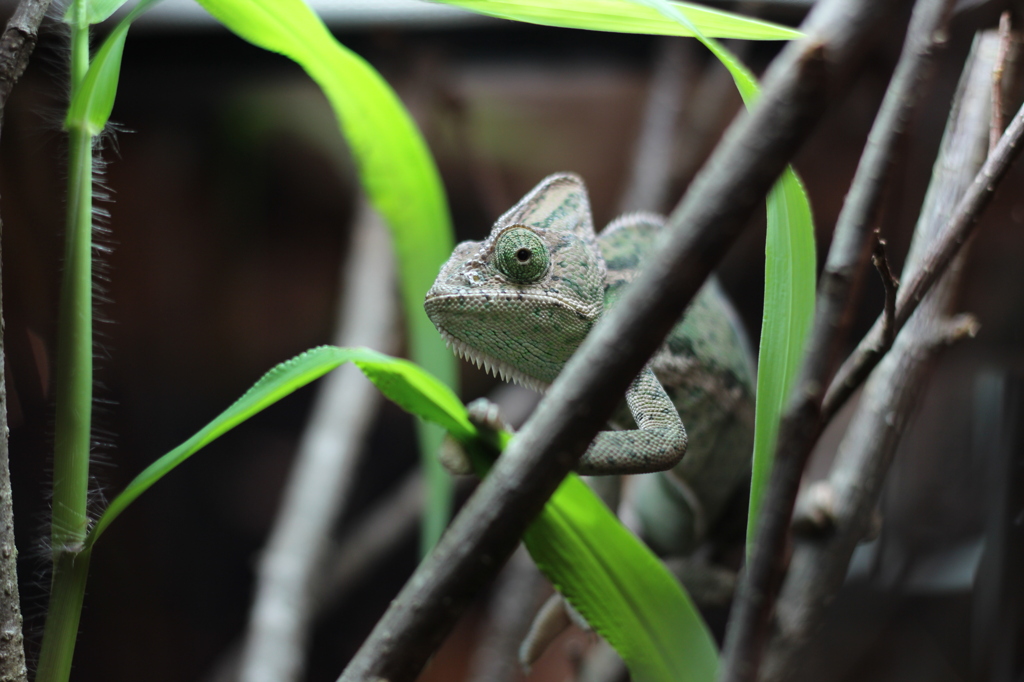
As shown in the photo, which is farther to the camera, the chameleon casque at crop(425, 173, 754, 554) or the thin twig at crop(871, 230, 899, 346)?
the chameleon casque at crop(425, 173, 754, 554)

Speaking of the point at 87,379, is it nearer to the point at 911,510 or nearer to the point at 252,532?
the point at 911,510

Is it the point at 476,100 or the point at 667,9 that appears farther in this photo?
the point at 476,100

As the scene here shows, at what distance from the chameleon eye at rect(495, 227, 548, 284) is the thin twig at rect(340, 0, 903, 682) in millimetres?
296

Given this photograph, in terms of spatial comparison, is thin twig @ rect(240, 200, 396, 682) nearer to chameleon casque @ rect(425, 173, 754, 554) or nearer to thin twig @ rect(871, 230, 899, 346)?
chameleon casque @ rect(425, 173, 754, 554)

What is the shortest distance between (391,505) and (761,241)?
1429mm

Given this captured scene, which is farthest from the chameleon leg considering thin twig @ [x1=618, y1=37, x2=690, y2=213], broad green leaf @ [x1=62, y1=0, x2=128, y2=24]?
thin twig @ [x1=618, y1=37, x2=690, y2=213]

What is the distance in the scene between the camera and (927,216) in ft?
3.45

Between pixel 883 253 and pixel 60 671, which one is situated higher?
pixel 883 253

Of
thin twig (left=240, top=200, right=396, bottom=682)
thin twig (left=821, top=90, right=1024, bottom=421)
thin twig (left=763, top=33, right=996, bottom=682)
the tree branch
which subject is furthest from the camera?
thin twig (left=240, top=200, right=396, bottom=682)

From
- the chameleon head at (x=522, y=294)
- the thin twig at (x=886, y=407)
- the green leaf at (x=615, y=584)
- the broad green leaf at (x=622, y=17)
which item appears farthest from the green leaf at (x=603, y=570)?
the thin twig at (x=886, y=407)

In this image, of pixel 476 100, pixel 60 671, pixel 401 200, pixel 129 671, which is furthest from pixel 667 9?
pixel 476 100

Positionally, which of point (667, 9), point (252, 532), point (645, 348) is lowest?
point (252, 532)

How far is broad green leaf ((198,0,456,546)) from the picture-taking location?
28.1 inches

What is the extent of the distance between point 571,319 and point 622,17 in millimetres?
326
